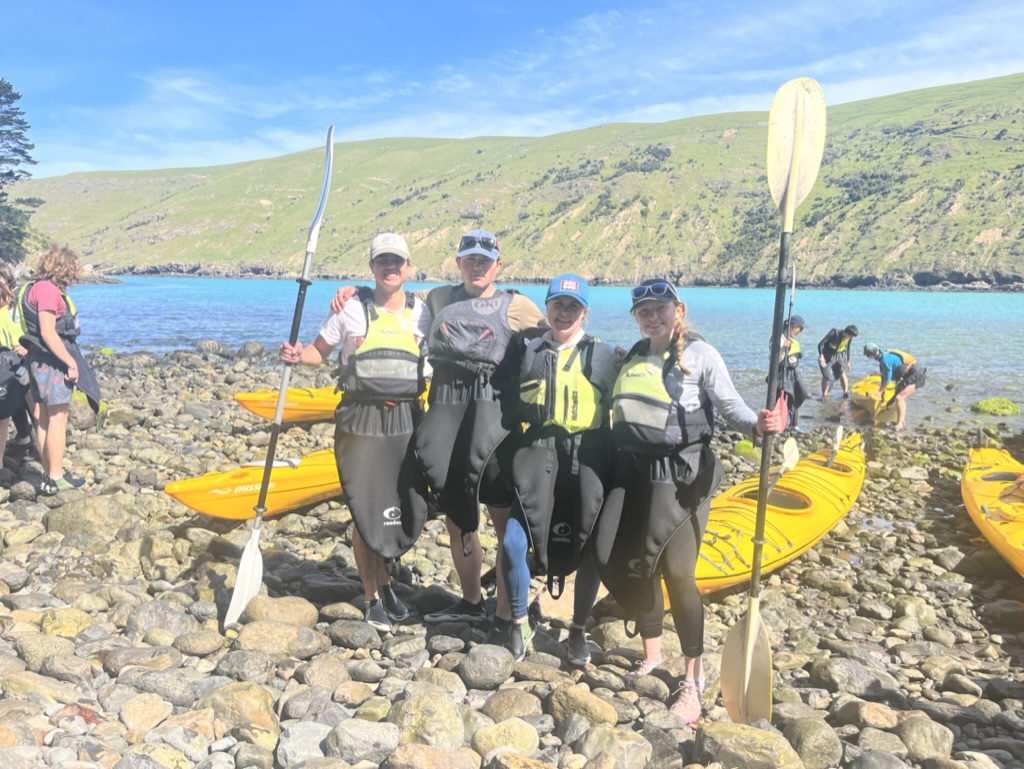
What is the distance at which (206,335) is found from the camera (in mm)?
34312

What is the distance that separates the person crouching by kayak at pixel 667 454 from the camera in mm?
3270

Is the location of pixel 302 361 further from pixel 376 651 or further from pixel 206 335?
pixel 206 335

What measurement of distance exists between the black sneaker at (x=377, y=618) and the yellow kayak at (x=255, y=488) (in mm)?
1826

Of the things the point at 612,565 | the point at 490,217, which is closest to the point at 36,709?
the point at 612,565

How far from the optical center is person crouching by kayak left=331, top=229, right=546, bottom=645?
3.57m

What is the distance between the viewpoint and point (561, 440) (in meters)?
3.46

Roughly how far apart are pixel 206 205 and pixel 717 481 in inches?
8746

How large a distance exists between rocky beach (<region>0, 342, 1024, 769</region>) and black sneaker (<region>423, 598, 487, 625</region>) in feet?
0.26

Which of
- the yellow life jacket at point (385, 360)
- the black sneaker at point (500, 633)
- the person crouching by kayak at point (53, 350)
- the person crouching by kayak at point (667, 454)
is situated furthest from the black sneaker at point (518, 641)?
the person crouching by kayak at point (53, 350)

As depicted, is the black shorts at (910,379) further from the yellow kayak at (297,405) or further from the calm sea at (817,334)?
the yellow kayak at (297,405)

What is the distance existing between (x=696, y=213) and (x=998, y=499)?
125874mm

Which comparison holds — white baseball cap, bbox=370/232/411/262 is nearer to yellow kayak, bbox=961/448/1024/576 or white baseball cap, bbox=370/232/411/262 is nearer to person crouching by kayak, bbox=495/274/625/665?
person crouching by kayak, bbox=495/274/625/665

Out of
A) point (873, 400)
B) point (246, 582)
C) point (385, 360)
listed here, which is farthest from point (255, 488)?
point (873, 400)

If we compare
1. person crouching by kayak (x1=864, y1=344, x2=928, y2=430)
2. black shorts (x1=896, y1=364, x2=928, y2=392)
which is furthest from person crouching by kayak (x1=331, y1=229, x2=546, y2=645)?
black shorts (x1=896, y1=364, x2=928, y2=392)
